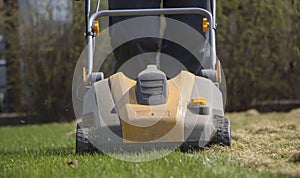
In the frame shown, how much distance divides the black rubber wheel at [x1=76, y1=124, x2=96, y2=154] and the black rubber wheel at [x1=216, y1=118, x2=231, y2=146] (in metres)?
0.71

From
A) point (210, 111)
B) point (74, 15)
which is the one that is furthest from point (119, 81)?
point (74, 15)

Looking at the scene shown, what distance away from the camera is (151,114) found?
10.4ft

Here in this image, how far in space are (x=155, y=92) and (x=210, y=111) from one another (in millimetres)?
330

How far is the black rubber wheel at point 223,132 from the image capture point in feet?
11.1

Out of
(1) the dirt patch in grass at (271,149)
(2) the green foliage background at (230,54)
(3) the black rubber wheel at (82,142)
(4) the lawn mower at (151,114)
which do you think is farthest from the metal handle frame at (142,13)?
(2) the green foliage background at (230,54)

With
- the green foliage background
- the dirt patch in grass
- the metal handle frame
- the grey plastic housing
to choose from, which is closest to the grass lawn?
the dirt patch in grass

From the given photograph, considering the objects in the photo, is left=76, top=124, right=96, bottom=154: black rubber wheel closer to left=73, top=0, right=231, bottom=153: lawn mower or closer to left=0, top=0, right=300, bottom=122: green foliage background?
left=73, top=0, right=231, bottom=153: lawn mower

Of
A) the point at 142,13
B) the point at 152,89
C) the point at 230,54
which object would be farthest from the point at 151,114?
the point at 230,54

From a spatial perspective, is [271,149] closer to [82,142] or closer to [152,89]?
[152,89]

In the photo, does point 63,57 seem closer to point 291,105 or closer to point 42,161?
point 291,105

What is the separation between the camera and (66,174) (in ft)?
8.95

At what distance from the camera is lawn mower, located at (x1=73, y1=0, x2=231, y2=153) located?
317 cm

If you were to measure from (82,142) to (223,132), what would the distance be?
0.78m

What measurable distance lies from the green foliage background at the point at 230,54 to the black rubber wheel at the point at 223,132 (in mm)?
5290
